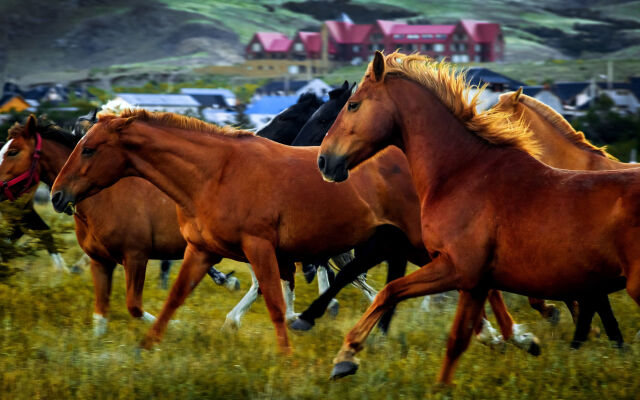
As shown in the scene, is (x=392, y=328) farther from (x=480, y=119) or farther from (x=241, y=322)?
(x=480, y=119)

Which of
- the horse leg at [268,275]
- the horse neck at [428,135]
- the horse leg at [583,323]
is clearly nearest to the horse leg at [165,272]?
the horse leg at [268,275]

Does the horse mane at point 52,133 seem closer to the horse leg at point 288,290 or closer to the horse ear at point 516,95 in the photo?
the horse leg at point 288,290

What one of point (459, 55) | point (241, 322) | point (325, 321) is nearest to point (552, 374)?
point (325, 321)

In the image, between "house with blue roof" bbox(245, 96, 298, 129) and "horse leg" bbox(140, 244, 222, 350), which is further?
"house with blue roof" bbox(245, 96, 298, 129)

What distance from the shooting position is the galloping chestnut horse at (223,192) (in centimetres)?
693

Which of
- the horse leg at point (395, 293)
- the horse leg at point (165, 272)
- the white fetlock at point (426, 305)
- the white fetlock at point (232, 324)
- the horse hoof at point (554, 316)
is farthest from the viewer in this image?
the horse leg at point (165, 272)

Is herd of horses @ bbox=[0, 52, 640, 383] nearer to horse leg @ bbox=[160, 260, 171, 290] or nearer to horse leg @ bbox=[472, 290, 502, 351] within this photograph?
horse leg @ bbox=[472, 290, 502, 351]

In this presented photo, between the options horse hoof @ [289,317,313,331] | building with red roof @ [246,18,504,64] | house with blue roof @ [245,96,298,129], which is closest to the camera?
horse hoof @ [289,317,313,331]

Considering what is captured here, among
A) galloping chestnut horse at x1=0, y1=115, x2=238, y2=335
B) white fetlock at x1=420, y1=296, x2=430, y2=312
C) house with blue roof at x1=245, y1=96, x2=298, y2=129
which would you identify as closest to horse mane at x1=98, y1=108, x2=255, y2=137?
galloping chestnut horse at x1=0, y1=115, x2=238, y2=335

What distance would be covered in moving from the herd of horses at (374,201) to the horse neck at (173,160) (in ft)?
0.04

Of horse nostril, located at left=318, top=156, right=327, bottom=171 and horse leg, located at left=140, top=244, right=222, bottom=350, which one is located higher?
horse nostril, located at left=318, top=156, right=327, bottom=171

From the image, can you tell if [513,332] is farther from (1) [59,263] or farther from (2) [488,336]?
(1) [59,263]

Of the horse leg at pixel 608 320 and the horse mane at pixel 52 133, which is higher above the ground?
the horse mane at pixel 52 133

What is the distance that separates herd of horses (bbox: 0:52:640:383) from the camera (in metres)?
5.32
